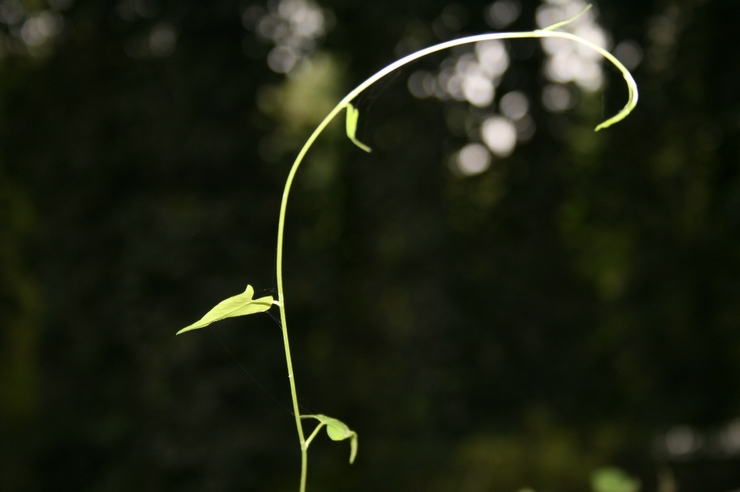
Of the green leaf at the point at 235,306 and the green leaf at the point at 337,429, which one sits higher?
the green leaf at the point at 235,306

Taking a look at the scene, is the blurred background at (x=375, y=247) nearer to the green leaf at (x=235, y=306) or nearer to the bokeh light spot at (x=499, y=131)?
the bokeh light spot at (x=499, y=131)

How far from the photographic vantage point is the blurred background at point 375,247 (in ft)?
6.36

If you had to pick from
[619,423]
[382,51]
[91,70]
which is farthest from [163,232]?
[619,423]

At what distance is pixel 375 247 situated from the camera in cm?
284

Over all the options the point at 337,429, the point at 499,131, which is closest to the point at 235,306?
the point at 337,429

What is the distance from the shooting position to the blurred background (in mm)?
1938

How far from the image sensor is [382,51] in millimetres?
2479

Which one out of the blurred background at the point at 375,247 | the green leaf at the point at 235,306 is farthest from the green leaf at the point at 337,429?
the blurred background at the point at 375,247

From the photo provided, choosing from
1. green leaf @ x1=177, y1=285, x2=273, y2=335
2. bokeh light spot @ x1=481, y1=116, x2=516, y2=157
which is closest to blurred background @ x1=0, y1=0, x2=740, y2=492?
bokeh light spot @ x1=481, y1=116, x2=516, y2=157

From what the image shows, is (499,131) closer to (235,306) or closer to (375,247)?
(375,247)

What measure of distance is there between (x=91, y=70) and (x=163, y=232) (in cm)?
73

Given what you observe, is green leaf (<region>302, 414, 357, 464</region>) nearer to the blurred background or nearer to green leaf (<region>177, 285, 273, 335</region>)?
green leaf (<region>177, 285, 273, 335</region>)

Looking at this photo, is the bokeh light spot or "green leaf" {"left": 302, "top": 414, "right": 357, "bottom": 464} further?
the bokeh light spot

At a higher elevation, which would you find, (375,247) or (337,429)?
(337,429)
